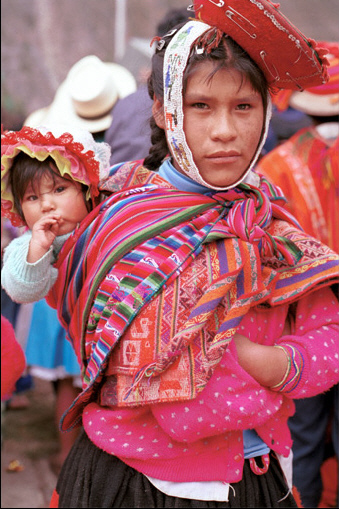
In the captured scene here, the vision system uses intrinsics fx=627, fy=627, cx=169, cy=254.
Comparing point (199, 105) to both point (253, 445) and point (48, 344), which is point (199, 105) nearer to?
point (253, 445)

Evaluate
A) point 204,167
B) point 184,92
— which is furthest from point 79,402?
point 184,92

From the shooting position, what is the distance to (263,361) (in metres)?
1.34

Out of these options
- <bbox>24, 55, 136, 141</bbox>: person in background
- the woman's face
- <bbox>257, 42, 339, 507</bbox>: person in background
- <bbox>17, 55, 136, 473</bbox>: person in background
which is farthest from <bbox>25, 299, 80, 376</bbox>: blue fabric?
the woman's face

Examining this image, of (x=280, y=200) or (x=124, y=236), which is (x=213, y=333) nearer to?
(x=124, y=236)

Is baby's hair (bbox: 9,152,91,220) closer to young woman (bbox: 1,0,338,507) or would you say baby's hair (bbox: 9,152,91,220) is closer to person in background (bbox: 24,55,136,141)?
young woman (bbox: 1,0,338,507)

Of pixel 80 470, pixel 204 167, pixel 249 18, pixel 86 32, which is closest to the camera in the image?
pixel 249 18

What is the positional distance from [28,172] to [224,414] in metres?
0.69

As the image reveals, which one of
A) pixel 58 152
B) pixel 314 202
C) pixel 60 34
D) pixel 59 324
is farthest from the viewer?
pixel 60 34

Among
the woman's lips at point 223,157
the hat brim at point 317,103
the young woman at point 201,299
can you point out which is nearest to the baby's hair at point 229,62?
the young woman at point 201,299

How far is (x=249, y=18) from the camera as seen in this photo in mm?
1256

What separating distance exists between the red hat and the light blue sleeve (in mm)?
611

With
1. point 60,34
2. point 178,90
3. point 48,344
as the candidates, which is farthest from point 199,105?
point 60,34

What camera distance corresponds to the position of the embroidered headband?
1421 millimetres

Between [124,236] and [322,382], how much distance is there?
541 millimetres
